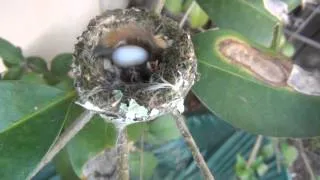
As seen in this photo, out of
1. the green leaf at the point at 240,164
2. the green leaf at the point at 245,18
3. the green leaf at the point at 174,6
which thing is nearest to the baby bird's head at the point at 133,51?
the green leaf at the point at 245,18

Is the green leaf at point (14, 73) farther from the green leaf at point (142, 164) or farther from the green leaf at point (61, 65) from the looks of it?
the green leaf at point (142, 164)

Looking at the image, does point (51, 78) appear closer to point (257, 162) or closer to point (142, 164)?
point (142, 164)

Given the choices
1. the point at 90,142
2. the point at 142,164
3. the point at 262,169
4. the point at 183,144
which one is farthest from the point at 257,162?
the point at 90,142

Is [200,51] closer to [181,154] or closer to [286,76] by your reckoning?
[286,76]

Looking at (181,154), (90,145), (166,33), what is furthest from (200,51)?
(181,154)

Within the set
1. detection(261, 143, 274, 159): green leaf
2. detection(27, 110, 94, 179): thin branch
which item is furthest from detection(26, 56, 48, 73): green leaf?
detection(261, 143, 274, 159): green leaf
